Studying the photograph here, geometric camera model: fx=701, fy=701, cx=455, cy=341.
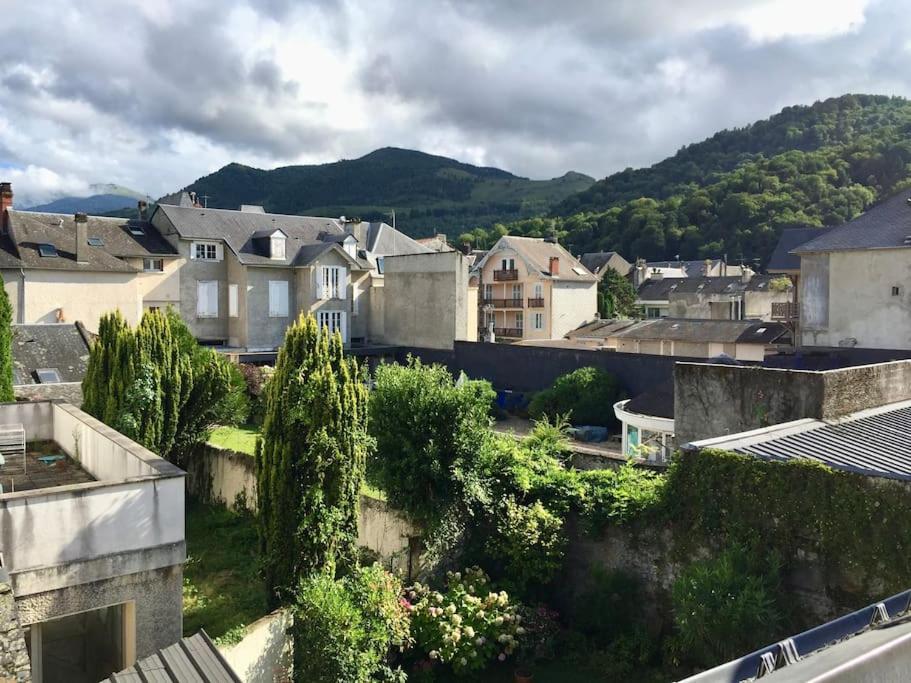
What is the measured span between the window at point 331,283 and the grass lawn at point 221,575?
73.8 ft

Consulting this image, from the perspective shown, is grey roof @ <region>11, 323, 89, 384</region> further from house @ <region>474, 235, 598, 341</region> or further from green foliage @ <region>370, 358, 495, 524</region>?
house @ <region>474, 235, 598, 341</region>

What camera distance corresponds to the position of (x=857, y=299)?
23969 mm

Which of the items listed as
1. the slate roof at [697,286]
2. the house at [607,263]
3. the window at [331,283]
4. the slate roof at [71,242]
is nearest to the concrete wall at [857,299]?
the window at [331,283]

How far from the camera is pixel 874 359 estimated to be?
2130 cm

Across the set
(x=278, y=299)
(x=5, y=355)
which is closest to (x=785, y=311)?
(x=278, y=299)

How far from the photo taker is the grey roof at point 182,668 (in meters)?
6.96

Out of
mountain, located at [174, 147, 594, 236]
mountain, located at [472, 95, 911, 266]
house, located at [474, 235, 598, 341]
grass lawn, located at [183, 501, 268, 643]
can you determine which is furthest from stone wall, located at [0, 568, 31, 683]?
mountain, located at [174, 147, 594, 236]

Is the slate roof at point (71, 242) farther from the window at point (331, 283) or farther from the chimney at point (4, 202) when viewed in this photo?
the window at point (331, 283)

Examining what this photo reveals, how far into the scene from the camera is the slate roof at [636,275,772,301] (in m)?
57.5

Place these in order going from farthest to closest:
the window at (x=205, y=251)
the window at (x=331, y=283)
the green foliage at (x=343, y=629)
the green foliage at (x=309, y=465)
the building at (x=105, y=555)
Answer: the window at (x=331, y=283) → the window at (x=205, y=251) → the green foliage at (x=309, y=465) → the green foliage at (x=343, y=629) → the building at (x=105, y=555)

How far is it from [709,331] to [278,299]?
76.6 feet

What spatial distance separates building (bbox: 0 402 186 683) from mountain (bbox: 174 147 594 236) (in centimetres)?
11725

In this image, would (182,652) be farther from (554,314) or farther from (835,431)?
(554,314)

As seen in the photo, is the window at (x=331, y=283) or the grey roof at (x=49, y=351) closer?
the grey roof at (x=49, y=351)
